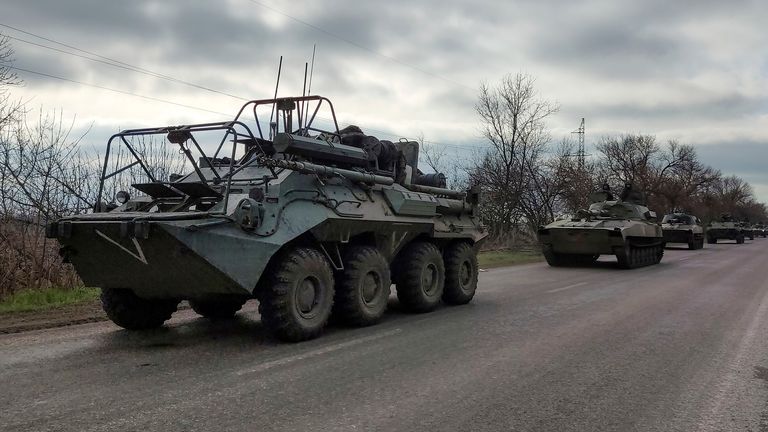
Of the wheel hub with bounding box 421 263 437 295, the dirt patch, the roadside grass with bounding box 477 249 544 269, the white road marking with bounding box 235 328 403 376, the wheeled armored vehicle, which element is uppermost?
the wheeled armored vehicle

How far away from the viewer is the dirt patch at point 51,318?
294 inches

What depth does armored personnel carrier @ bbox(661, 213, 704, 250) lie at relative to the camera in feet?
106

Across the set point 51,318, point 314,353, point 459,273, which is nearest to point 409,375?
point 314,353

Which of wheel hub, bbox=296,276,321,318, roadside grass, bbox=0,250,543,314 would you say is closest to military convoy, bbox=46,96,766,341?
wheel hub, bbox=296,276,321,318

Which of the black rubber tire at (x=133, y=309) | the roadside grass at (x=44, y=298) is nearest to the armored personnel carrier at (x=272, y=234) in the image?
the black rubber tire at (x=133, y=309)

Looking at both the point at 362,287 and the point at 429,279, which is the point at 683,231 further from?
the point at 362,287

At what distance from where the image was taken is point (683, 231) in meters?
32.2

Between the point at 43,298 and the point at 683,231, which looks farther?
the point at 683,231

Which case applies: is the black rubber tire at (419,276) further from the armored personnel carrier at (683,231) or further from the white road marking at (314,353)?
the armored personnel carrier at (683,231)

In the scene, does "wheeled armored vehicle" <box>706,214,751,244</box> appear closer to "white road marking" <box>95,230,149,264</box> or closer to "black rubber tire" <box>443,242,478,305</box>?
"black rubber tire" <box>443,242,478,305</box>

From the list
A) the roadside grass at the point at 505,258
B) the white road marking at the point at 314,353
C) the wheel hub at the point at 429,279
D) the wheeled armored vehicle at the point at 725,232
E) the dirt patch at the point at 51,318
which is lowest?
the dirt patch at the point at 51,318

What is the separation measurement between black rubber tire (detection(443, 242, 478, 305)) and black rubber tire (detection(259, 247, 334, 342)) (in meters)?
3.03

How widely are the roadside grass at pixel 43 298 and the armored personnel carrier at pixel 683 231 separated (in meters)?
28.5

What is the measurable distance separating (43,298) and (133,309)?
3.40 m
